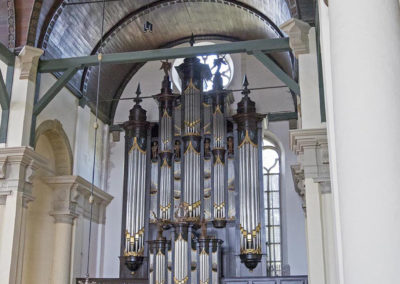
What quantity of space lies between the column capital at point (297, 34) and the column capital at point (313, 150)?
1.45 m

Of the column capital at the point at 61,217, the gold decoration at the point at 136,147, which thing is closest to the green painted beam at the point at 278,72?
the gold decoration at the point at 136,147

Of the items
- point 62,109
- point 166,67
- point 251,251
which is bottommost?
point 251,251

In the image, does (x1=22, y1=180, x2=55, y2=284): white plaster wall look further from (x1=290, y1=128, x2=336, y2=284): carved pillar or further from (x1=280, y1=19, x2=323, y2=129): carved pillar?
(x1=280, y1=19, x2=323, y2=129): carved pillar

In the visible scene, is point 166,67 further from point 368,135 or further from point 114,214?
point 368,135

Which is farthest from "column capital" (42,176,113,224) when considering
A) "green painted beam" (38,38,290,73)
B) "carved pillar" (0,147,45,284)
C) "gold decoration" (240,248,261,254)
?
"gold decoration" (240,248,261,254)

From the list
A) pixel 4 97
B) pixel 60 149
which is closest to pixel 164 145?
pixel 60 149

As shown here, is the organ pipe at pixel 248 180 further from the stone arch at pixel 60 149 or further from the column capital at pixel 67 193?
the stone arch at pixel 60 149

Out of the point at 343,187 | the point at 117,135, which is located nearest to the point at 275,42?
the point at 117,135

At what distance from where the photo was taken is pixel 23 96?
33.5 ft

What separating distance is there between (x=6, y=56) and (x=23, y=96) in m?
0.73

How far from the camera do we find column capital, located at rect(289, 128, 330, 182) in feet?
27.8

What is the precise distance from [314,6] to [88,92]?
19.2 feet

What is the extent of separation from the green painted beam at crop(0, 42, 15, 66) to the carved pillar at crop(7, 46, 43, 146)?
107 millimetres

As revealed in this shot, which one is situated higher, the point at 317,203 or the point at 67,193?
the point at 67,193
